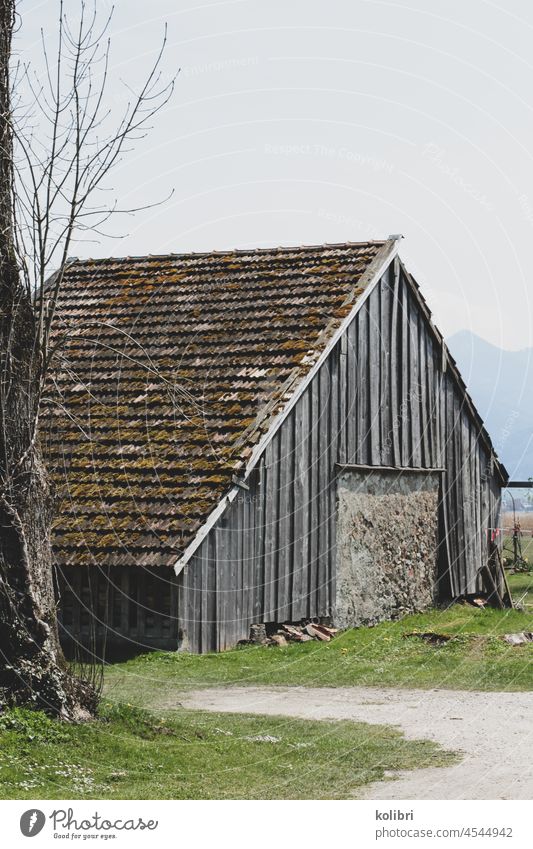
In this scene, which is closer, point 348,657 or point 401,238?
point 348,657

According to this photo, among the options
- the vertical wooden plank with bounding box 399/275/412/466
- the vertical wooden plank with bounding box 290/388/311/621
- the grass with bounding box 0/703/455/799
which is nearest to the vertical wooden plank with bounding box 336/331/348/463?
the vertical wooden plank with bounding box 290/388/311/621

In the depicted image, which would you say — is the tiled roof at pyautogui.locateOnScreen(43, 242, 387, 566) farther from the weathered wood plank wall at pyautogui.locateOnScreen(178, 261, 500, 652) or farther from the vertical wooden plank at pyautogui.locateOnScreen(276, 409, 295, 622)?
the vertical wooden plank at pyautogui.locateOnScreen(276, 409, 295, 622)

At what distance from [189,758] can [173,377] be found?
30.0 ft

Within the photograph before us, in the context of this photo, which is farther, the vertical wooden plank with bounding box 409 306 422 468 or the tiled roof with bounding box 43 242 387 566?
the vertical wooden plank with bounding box 409 306 422 468

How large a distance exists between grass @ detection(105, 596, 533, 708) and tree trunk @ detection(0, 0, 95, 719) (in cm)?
229

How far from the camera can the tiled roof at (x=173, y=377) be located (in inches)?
633

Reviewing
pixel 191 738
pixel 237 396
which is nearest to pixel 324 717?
pixel 191 738

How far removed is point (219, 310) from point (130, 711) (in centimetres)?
1012

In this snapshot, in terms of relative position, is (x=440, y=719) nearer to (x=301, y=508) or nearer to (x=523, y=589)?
(x=301, y=508)

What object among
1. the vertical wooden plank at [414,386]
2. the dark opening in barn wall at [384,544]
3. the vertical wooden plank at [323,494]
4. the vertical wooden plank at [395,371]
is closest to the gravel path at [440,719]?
the vertical wooden plank at [323,494]

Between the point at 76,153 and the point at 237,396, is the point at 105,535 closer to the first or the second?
the point at 237,396

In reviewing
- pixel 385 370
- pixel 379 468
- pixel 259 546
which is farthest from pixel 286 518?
pixel 385 370

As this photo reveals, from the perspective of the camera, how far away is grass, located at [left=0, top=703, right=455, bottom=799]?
894 cm

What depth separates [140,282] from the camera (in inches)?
854
